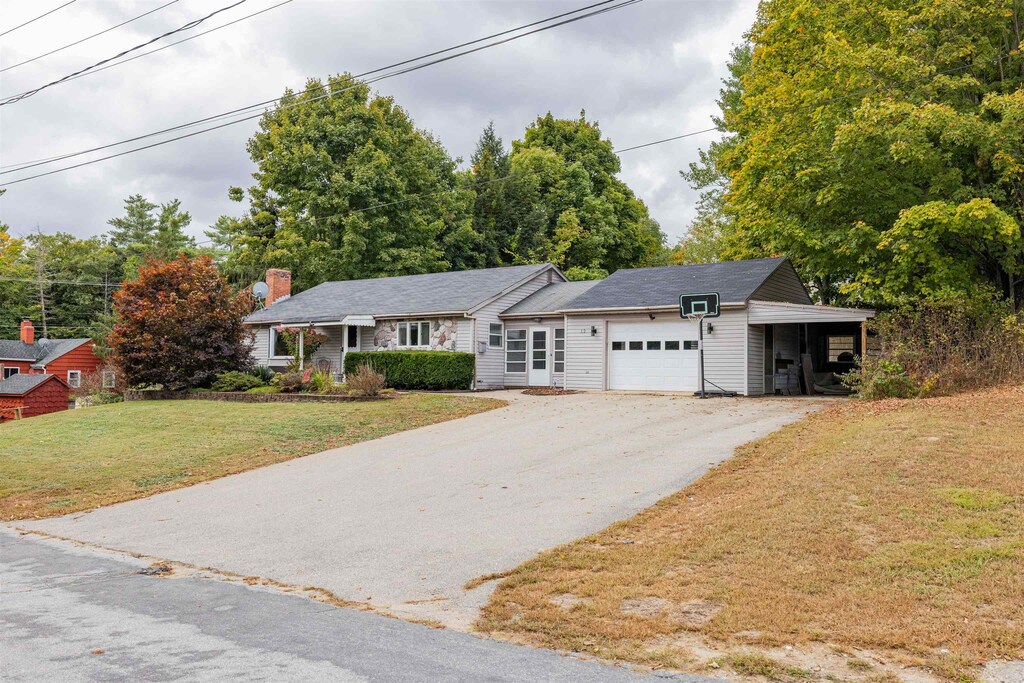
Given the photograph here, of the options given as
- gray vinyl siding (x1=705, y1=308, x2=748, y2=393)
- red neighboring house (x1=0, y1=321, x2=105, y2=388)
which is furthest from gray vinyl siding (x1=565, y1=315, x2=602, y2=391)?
red neighboring house (x1=0, y1=321, x2=105, y2=388)

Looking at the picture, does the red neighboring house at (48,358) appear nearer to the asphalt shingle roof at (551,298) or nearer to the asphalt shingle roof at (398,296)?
the asphalt shingle roof at (398,296)

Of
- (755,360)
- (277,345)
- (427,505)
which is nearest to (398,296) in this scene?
(277,345)

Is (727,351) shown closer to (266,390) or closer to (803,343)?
(803,343)

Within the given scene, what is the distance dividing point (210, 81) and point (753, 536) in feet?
59.0

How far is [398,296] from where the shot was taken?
98.2ft

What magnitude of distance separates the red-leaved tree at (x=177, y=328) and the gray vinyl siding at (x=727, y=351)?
49.0 ft

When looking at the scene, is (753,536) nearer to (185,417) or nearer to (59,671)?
(59,671)

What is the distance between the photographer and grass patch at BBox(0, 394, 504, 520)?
12812 mm

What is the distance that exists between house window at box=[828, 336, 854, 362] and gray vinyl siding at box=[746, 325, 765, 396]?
16.7ft

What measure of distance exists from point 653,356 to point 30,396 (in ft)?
80.9

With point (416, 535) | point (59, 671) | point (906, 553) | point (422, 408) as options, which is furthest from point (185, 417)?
point (906, 553)

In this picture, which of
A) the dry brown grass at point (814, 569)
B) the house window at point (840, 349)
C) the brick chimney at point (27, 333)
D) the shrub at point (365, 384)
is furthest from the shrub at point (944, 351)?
the brick chimney at point (27, 333)

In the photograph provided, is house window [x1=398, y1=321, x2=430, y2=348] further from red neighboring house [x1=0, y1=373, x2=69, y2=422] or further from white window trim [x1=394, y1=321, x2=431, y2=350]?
red neighboring house [x1=0, y1=373, x2=69, y2=422]

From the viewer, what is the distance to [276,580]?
7148 mm
